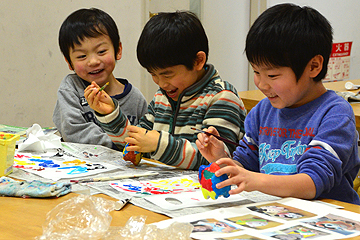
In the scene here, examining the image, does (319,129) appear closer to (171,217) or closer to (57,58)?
(171,217)

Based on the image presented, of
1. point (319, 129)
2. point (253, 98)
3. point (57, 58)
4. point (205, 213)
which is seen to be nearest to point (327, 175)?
point (319, 129)

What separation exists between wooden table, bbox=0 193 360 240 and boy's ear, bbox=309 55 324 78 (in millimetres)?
321

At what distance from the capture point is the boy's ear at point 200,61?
133 cm

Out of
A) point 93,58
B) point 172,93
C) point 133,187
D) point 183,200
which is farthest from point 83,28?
point 183,200

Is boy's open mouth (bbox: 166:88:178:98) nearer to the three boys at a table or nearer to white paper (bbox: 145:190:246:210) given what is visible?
the three boys at a table

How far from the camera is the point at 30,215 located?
2.45 ft

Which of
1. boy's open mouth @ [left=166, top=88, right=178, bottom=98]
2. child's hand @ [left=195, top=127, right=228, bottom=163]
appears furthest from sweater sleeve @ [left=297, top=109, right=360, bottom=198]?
boy's open mouth @ [left=166, top=88, right=178, bottom=98]

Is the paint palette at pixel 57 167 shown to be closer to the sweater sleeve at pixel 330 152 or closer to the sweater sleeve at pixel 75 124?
the sweater sleeve at pixel 75 124

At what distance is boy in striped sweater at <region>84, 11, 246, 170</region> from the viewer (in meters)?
1.21

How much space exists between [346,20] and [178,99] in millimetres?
3632

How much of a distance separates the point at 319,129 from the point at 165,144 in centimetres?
45

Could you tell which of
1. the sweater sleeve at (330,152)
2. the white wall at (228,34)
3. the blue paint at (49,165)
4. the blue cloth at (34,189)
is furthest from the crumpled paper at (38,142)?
the white wall at (228,34)

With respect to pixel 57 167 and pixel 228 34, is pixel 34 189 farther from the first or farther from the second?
pixel 228 34

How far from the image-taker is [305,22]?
96cm
